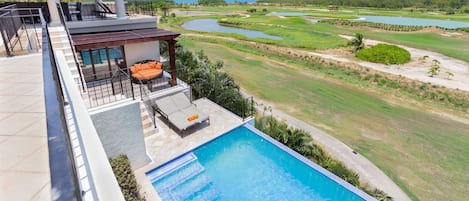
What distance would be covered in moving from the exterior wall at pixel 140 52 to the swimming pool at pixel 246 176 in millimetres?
6849

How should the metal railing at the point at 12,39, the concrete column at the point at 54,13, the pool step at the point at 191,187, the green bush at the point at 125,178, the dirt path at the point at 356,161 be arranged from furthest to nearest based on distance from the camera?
the concrete column at the point at 54,13
the dirt path at the point at 356,161
the pool step at the point at 191,187
the green bush at the point at 125,178
the metal railing at the point at 12,39

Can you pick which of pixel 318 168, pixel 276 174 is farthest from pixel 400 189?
pixel 276 174

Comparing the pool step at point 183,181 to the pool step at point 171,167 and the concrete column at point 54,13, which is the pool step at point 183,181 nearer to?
the pool step at point 171,167

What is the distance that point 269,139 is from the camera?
37.2ft

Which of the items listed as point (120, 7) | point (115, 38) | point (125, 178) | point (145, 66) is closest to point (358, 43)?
point (145, 66)

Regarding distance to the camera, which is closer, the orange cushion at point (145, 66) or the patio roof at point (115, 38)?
the patio roof at point (115, 38)

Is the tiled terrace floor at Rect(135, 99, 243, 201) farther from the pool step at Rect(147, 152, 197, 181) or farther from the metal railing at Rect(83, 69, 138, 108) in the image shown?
the metal railing at Rect(83, 69, 138, 108)

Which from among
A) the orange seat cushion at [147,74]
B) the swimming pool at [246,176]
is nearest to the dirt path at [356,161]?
the swimming pool at [246,176]

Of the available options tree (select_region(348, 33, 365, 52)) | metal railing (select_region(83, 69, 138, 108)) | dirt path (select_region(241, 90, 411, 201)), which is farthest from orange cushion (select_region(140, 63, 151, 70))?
tree (select_region(348, 33, 365, 52))

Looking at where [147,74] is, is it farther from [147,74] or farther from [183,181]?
[183,181]

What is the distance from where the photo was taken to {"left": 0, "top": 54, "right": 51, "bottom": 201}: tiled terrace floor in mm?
1947

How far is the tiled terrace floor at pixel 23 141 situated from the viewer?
1947 mm

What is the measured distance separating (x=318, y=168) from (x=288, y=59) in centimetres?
2483

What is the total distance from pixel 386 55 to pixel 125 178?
115ft
